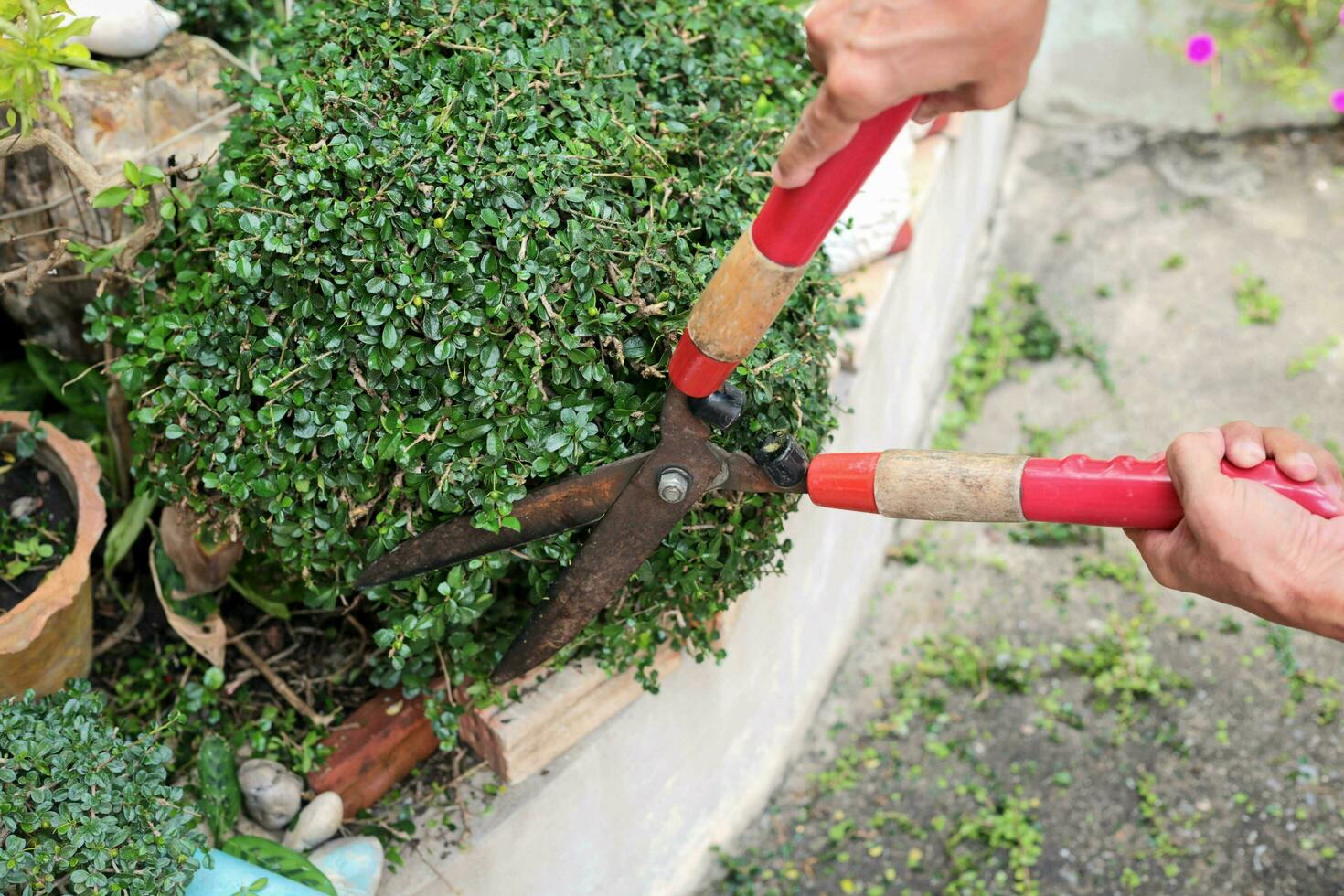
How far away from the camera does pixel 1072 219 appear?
4.32 meters

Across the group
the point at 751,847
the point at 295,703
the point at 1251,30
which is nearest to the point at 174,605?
the point at 295,703

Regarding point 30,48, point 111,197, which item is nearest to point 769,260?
point 30,48

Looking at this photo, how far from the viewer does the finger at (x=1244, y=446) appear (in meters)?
1.49

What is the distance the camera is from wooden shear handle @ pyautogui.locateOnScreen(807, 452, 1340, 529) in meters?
1.51

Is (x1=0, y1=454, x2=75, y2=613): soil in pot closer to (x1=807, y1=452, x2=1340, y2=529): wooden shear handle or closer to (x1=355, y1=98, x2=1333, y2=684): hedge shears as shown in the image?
(x1=355, y1=98, x2=1333, y2=684): hedge shears

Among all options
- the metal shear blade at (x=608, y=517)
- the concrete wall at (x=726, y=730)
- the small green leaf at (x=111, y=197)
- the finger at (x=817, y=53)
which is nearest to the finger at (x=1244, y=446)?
the metal shear blade at (x=608, y=517)

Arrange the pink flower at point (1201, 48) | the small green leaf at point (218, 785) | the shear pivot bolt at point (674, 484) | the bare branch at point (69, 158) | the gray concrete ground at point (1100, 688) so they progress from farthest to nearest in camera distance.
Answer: the pink flower at point (1201, 48) < the gray concrete ground at point (1100, 688) < the small green leaf at point (218, 785) < the bare branch at point (69, 158) < the shear pivot bolt at point (674, 484)

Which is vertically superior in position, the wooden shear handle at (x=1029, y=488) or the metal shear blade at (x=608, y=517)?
the wooden shear handle at (x=1029, y=488)

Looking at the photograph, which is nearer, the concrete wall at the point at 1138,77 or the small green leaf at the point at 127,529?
the small green leaf at the point at 127,529

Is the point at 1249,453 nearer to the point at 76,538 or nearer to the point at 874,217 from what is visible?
the point at 874,217

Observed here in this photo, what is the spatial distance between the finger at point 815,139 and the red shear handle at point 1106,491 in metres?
0.51

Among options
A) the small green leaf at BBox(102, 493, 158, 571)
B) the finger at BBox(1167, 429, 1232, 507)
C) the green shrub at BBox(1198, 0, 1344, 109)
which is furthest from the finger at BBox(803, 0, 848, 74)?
the green shrub at BBox(1198, 0, 1344, 109)

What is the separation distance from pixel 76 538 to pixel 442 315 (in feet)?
2.65

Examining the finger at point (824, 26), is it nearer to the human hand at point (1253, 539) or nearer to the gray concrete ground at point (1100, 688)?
the human hand at point (1253, 539)
